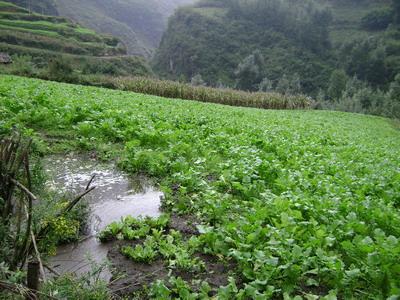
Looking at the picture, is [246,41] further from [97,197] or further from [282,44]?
[97,197]

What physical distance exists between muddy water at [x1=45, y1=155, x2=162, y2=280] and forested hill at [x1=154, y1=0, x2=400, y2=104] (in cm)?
7890

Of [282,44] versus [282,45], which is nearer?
[282,45]

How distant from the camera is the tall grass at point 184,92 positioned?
1156 inches

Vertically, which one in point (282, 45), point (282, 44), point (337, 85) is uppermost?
point (282, 44)

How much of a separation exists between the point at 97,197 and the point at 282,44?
11686cm

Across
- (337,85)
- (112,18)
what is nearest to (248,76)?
(337,85)

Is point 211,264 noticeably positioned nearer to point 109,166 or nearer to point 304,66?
point 109,166

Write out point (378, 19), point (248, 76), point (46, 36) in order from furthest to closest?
point (378, 19)
point (248, 76)
point (46, 36)

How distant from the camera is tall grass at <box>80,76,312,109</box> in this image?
96.4 feet

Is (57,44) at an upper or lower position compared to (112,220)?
lower

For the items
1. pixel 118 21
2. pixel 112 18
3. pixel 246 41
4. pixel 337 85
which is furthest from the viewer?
pixel 112 18

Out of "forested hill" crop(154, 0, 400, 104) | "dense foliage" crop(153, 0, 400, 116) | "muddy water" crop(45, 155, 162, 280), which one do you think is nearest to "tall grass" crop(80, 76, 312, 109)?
"muddy water" crop(45, 155, 162, 280)

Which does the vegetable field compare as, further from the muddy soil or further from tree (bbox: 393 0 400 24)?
tree (bbox: 393 0 400 24)

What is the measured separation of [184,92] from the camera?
30.3m
